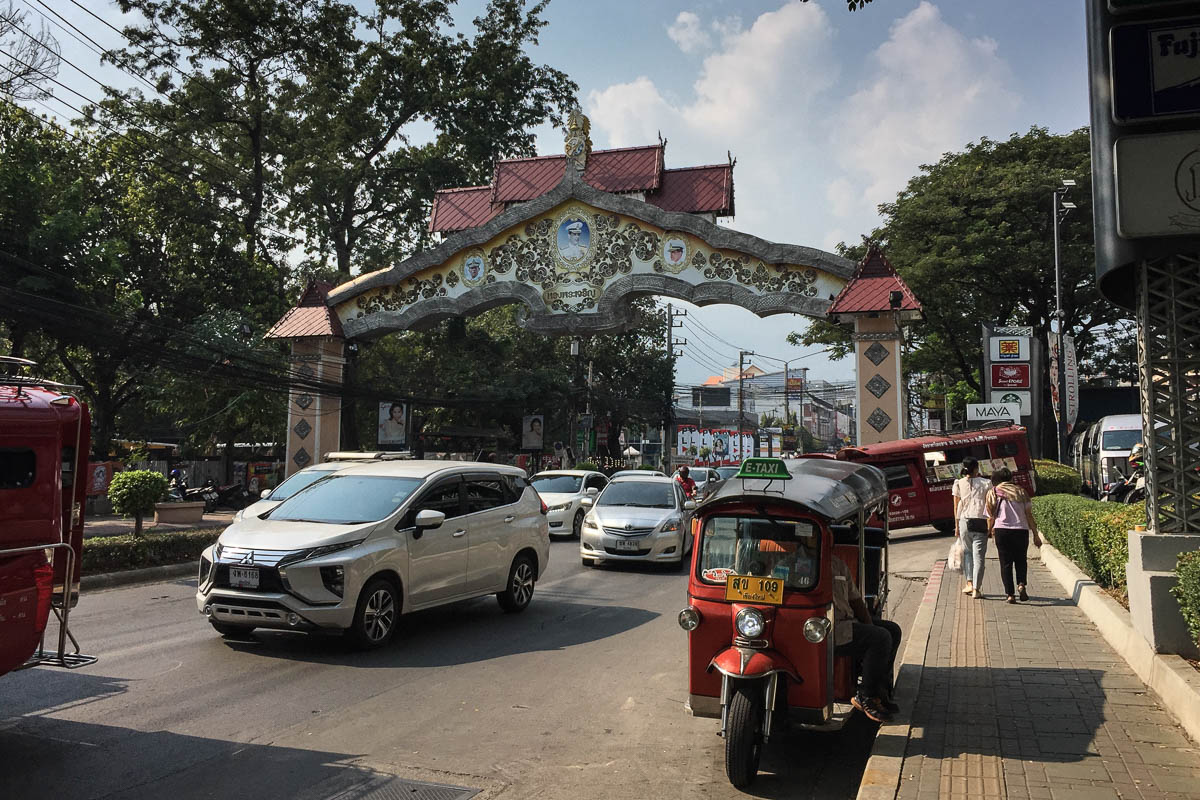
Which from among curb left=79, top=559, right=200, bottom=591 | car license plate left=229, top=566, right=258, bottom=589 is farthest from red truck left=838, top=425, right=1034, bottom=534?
car license plate left=229, top=566, right=258, bottom=589

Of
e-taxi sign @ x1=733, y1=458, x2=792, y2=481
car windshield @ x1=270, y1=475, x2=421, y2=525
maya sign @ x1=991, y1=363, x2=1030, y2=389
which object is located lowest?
car windshield @ x1=270, y1=475, x2=421, y2=525

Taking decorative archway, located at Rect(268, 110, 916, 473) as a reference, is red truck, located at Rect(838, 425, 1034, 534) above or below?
below

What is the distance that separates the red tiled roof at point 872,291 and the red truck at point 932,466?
3002 millimetres

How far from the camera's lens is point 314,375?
76.7 ft

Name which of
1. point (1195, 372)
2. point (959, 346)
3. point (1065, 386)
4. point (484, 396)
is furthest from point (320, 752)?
point (959, 346)

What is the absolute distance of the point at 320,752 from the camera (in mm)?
5289

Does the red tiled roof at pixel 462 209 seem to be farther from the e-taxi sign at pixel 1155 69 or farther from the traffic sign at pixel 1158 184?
the traffic sign at pixel 1158 184

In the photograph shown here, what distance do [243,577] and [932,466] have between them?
1583cm

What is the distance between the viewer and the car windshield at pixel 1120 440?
26547mm

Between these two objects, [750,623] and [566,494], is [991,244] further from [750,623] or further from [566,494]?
[750,623]

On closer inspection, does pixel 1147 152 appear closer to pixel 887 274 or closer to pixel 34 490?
pixel 34 490

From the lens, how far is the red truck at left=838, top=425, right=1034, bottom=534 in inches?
758

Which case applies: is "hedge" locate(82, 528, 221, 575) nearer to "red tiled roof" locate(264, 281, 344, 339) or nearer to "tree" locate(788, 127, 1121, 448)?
"red tiled roof" locate(264, 281, 344, 339)

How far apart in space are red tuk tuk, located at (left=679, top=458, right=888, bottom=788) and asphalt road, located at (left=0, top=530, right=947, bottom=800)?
0.40m
